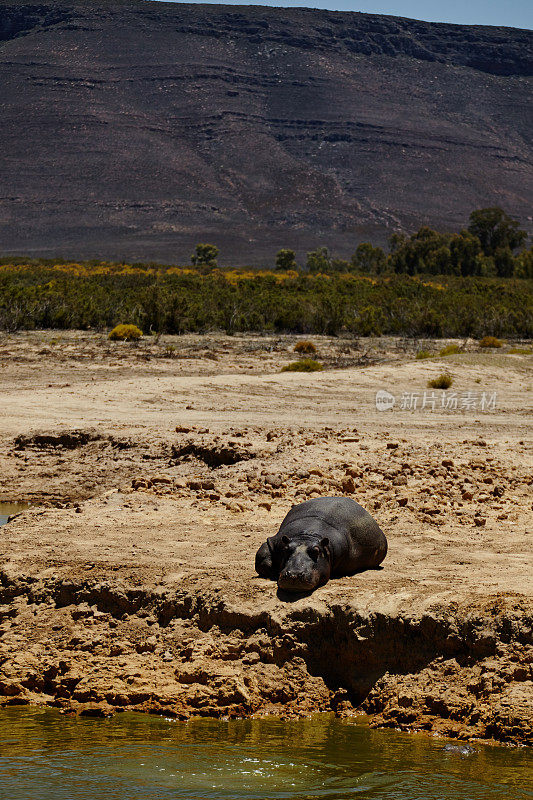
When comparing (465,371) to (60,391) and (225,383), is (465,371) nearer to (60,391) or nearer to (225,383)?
(225,383)

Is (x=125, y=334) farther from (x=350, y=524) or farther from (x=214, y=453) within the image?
(x=350, y=524)

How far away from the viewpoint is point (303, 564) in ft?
26.3

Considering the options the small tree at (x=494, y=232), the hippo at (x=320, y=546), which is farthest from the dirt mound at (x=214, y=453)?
the small tree at (x=494, y=232)

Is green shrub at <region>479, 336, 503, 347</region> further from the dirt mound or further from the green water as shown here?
the green water

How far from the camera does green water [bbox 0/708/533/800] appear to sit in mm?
6145

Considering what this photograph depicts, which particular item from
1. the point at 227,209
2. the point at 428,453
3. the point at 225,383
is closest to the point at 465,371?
the point at 225,383

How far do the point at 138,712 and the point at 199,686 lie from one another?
1.51 feet

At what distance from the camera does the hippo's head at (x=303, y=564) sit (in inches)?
313

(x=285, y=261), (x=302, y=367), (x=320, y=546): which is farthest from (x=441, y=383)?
(x=285, y=261)

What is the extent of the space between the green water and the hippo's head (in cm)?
101

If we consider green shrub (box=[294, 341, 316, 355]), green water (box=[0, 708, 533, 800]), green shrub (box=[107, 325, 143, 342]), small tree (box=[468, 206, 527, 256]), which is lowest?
green shrub (box=[107, 325, 143, 342])

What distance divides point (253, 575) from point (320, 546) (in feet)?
2.19

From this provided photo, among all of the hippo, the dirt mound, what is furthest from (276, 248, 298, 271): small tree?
the hippo

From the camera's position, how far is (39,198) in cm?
16650
